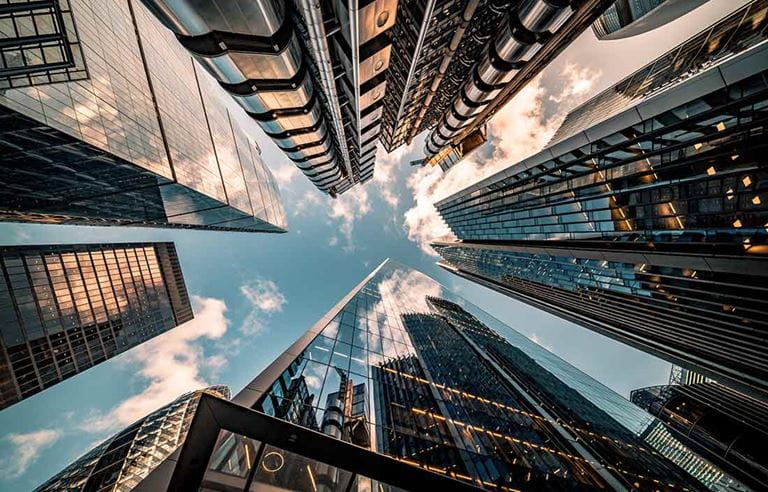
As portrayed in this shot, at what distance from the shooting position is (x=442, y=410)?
17.4 m

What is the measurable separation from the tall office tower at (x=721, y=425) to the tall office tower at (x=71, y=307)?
112m

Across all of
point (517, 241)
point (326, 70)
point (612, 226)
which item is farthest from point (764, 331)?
point (326, 70)

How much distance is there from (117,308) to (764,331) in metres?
106

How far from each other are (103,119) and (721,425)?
279ft

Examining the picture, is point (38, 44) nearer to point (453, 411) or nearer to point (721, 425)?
point (453, 411)

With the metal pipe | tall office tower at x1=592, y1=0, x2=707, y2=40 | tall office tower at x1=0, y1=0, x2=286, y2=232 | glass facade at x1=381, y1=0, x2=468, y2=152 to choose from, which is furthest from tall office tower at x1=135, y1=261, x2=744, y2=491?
tall office tower at x1=592, y1=0, x2=707, y2=40

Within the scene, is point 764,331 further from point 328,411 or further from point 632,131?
point 328,411

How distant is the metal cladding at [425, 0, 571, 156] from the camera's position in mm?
13196

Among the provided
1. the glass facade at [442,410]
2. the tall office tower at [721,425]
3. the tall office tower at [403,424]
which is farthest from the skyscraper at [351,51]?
the tall office tower at [721,425]

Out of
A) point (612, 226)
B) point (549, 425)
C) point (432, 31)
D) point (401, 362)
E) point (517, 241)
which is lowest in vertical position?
point (549, 425)

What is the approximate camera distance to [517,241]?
123 feet

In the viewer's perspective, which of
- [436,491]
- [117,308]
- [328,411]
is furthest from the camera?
[117,308]

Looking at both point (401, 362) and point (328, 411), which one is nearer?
point (328, 411)

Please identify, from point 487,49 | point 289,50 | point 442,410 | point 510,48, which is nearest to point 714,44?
point 487,49
